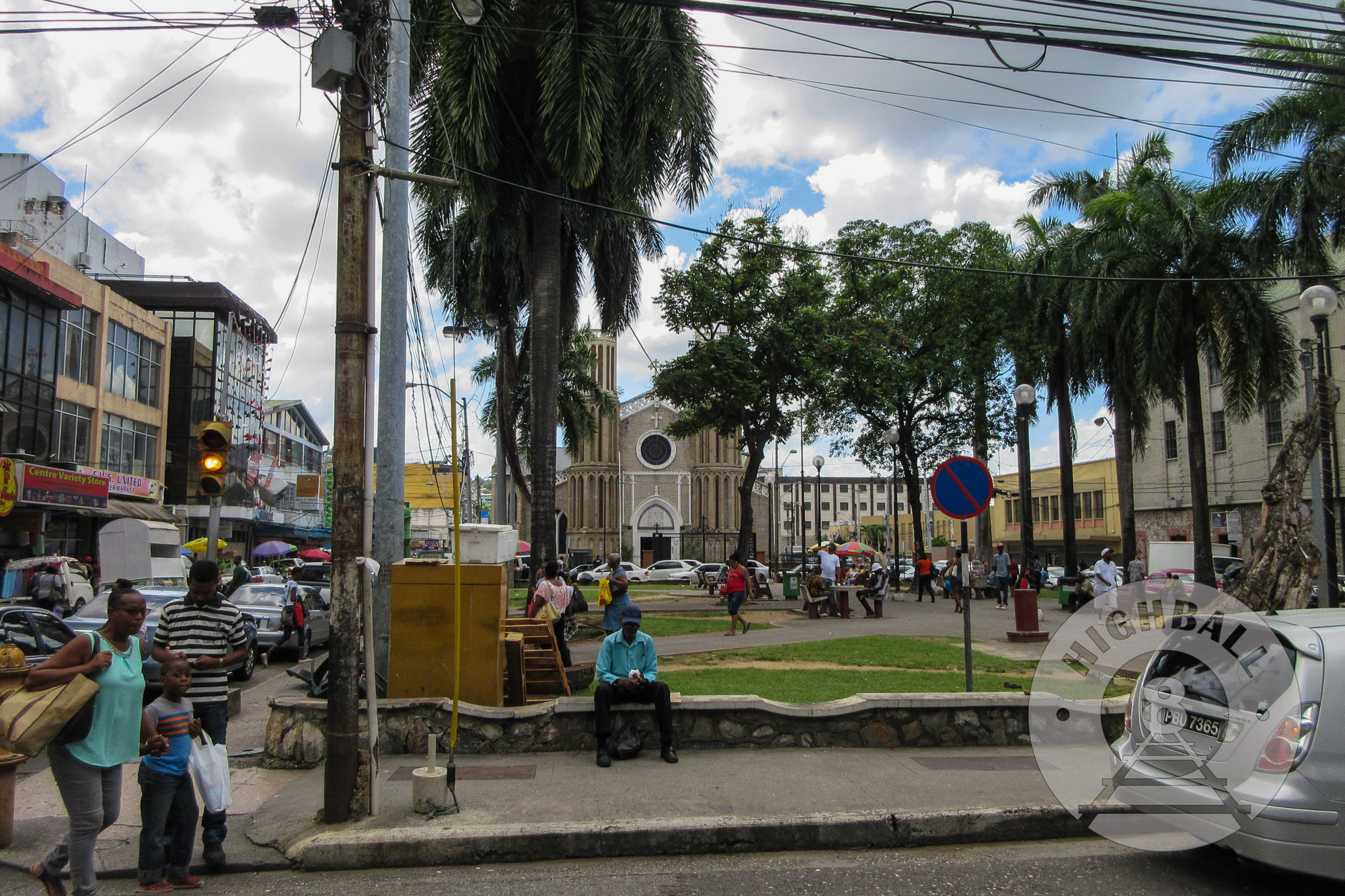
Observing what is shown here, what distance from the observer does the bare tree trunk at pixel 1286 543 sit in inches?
417

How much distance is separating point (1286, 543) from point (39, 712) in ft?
41.5

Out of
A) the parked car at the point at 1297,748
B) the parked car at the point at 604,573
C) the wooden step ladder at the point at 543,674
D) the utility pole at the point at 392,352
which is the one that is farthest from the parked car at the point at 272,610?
the parked car at the point at 604,573

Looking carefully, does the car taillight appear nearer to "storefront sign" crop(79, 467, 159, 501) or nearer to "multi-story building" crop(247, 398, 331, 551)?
"storefront sign" crop(79, 467, 159, 501)

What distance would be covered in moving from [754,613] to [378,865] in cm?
1653

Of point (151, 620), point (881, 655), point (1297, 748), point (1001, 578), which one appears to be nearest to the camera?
point (1297, 748)

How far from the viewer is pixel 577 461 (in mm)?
64812

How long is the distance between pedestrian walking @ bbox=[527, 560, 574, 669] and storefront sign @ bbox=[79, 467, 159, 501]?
21.5 m

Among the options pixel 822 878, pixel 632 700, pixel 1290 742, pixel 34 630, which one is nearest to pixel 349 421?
pixel 632 700

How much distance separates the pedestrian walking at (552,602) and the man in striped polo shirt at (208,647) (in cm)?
591

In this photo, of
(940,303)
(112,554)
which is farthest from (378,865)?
(940,303)

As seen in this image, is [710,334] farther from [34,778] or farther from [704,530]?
[704,530]

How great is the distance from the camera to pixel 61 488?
24906mm

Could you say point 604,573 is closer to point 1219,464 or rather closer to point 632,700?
point 1219,464

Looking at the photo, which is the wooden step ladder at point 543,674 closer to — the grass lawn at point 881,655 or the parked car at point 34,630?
the grass lawn at point 881,655
